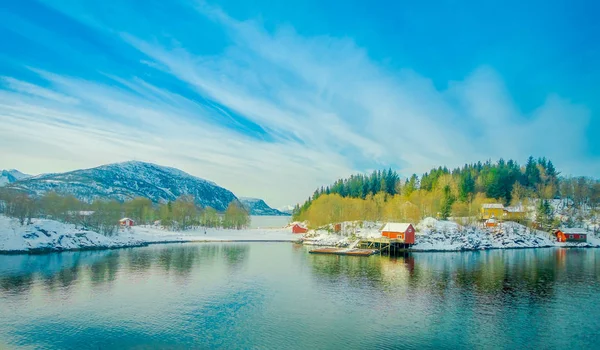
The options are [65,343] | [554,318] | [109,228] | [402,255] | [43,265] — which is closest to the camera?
[65,343]

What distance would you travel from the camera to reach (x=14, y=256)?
72.9 metres

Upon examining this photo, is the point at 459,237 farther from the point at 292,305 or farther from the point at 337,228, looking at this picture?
the point at 292,305

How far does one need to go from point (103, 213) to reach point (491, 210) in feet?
416

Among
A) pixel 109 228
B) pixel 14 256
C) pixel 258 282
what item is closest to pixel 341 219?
pixel 109 228

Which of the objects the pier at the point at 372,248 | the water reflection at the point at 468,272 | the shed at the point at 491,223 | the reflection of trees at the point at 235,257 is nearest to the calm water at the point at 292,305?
the water reflection at the point at 468,272

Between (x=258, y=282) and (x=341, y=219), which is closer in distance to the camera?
(x=258, y=282)

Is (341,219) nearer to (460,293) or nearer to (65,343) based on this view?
(460,293)

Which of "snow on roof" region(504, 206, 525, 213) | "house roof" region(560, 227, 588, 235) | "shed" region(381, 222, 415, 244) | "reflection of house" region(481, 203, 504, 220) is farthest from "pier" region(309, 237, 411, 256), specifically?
"house roof" region(560, 227, 588, 235)

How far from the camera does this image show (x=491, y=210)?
130 m

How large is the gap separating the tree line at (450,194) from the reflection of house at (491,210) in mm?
3106

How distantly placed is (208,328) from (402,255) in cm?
6609

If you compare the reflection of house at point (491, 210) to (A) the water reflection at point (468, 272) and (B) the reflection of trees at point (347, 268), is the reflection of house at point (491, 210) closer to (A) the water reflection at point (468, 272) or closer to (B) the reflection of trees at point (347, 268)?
(A) the water reflection at point (468, 272)

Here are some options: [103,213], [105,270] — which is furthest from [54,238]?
[105,270]

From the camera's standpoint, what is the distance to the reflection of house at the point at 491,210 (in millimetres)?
128075
